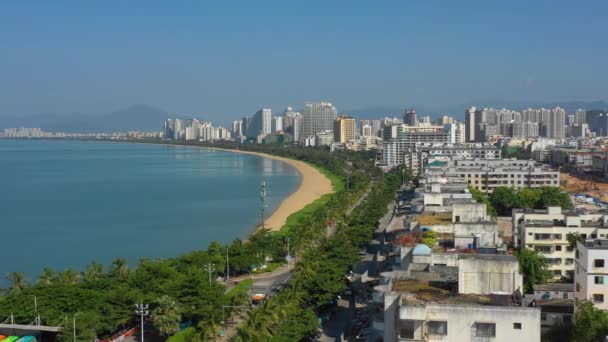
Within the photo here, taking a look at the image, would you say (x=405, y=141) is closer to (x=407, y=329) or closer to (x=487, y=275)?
(x=487, y=275)

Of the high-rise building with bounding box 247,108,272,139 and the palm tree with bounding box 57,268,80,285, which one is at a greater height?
the high-rise building with bounding box 247,108,272,139

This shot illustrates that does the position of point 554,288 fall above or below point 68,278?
above

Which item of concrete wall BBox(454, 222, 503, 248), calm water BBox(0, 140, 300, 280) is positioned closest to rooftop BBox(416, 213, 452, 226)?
concrete wall BBox(454, 222, 503, 248)

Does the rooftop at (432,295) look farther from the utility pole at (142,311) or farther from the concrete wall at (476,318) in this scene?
the utility pole at (142,311)

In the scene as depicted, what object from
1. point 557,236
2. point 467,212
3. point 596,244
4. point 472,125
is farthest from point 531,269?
point 472,125

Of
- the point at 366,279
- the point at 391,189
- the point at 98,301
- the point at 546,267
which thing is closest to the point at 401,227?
the point at 366,279

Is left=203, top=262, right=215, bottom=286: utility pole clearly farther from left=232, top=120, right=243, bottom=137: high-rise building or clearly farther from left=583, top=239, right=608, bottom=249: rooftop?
left=232, top=120, right=243, bottom=137: high-rise building
